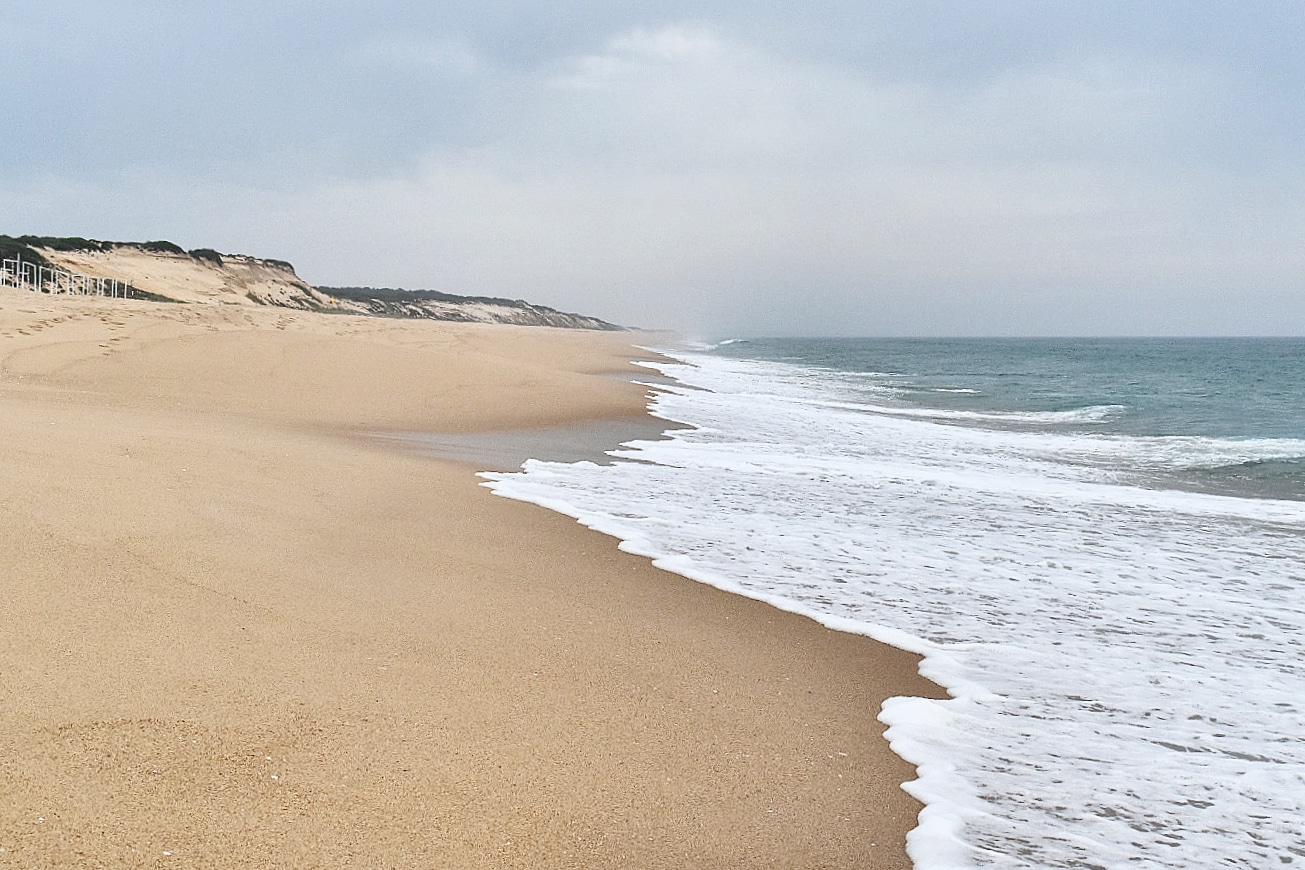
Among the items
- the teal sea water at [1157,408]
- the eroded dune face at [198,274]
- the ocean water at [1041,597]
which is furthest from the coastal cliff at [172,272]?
the ocean water at [1041,597]

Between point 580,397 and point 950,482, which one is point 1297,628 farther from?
point 580,397

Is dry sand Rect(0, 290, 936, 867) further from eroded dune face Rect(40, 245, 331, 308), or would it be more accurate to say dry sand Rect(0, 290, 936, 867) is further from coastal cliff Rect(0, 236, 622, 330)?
eroded dune face Rect(40, 245, 331, 308)

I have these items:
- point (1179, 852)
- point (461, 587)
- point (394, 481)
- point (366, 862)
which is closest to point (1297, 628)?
point (1179, 852)

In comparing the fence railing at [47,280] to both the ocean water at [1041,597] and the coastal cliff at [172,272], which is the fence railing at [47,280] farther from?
the ocean water at [1041,597]

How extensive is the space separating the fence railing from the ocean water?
2865cm

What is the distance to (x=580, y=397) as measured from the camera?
1644 centimetres

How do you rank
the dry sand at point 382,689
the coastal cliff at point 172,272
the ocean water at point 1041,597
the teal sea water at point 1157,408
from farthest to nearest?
the coastal cliff at point 172,272
the teal sea water at point 1157,408
the ocean water at point 1041,597
the dry sand at point 382,689

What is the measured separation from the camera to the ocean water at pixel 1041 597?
9.92 feet

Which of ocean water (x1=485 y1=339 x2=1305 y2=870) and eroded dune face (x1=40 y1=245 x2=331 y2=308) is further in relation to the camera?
eroded dune face (x1=40 y1=245 x2=331 y2=308)

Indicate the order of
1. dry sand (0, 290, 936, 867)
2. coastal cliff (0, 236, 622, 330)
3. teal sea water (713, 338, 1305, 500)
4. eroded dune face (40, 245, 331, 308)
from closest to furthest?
1. dry sand (0, 290, 936, 867)
2. teal sea water (713, 338, 1305, 500)
3. coastal cliff (0, 236, 622, 330)
4. eroded dune face (40, 245, 331, 308)

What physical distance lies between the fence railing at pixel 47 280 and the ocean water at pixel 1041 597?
28646 millimetres

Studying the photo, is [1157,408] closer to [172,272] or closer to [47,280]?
[47,280]

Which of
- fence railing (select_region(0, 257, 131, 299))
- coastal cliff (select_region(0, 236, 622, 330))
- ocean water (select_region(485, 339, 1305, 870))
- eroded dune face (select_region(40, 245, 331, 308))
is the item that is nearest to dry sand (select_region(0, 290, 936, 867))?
ocean water (select_region(485, 339, 1305, 870))

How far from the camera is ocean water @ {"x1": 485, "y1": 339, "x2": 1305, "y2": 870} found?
3.02 metres
